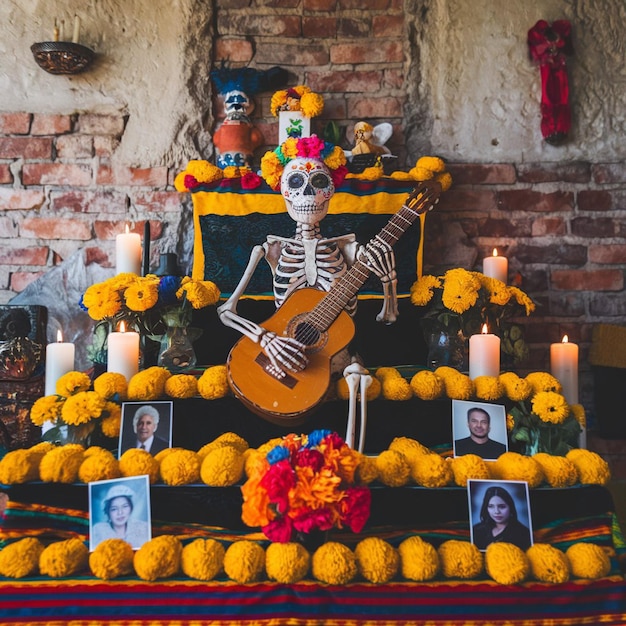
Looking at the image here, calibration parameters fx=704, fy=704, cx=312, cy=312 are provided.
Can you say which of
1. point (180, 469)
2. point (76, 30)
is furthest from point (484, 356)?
point (76, 30)

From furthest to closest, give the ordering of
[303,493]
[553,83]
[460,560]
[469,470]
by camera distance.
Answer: [553,83]
[469,470]
[460,560]
[303,493]

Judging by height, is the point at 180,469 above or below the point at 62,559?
above

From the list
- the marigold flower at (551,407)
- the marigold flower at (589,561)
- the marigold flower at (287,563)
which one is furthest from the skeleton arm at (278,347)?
the marigold flower at (589,561)

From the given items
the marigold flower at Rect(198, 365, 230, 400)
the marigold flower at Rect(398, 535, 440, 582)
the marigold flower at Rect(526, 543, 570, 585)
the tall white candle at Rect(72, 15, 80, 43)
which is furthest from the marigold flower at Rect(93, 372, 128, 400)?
the tall white candle at Rect(72, 15, 80, 43)

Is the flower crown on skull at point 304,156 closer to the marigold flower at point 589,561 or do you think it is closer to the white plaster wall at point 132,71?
the white plaster wall at point 132,71

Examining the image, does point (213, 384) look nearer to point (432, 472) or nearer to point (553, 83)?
point (432, 472)

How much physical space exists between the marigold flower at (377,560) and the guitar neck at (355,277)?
52 centimetres

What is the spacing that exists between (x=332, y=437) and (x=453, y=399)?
1.61 feet

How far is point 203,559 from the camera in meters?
1.25

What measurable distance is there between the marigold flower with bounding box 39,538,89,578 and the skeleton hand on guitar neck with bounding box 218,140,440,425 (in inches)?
18.3

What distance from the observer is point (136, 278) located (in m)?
1.86

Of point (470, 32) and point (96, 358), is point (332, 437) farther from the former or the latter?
point (470, 32)

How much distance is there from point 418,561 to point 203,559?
38cm

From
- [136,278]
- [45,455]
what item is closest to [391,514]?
[45,455]
